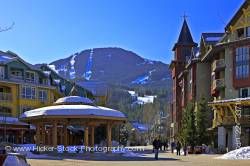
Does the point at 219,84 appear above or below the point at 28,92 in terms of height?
above

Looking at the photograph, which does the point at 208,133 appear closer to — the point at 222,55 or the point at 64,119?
the point at 222,55

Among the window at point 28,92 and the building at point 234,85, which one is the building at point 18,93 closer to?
the window at point 28,92

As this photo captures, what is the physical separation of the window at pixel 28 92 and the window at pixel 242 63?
29744mm

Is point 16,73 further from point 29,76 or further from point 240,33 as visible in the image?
point 240,33

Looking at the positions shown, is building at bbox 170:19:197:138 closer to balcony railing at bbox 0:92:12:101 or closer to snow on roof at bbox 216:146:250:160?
balcony railing at bbox 0:92:12:101

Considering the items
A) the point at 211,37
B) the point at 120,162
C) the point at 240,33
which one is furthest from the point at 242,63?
Result: the point at 120,162

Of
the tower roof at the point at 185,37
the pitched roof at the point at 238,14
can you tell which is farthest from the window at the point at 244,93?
the tower roof at the point at 185,37

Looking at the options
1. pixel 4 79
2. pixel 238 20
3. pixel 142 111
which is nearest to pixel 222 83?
pixel 238 20


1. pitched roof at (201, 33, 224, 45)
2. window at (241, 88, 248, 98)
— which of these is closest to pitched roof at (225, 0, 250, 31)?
window at (241, 88, 248, 98)

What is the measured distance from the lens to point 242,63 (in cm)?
6619

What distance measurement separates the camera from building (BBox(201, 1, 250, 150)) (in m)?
64.2

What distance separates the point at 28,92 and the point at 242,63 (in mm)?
30800

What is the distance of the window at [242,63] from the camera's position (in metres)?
65.8

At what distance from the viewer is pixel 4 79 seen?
74.5m
